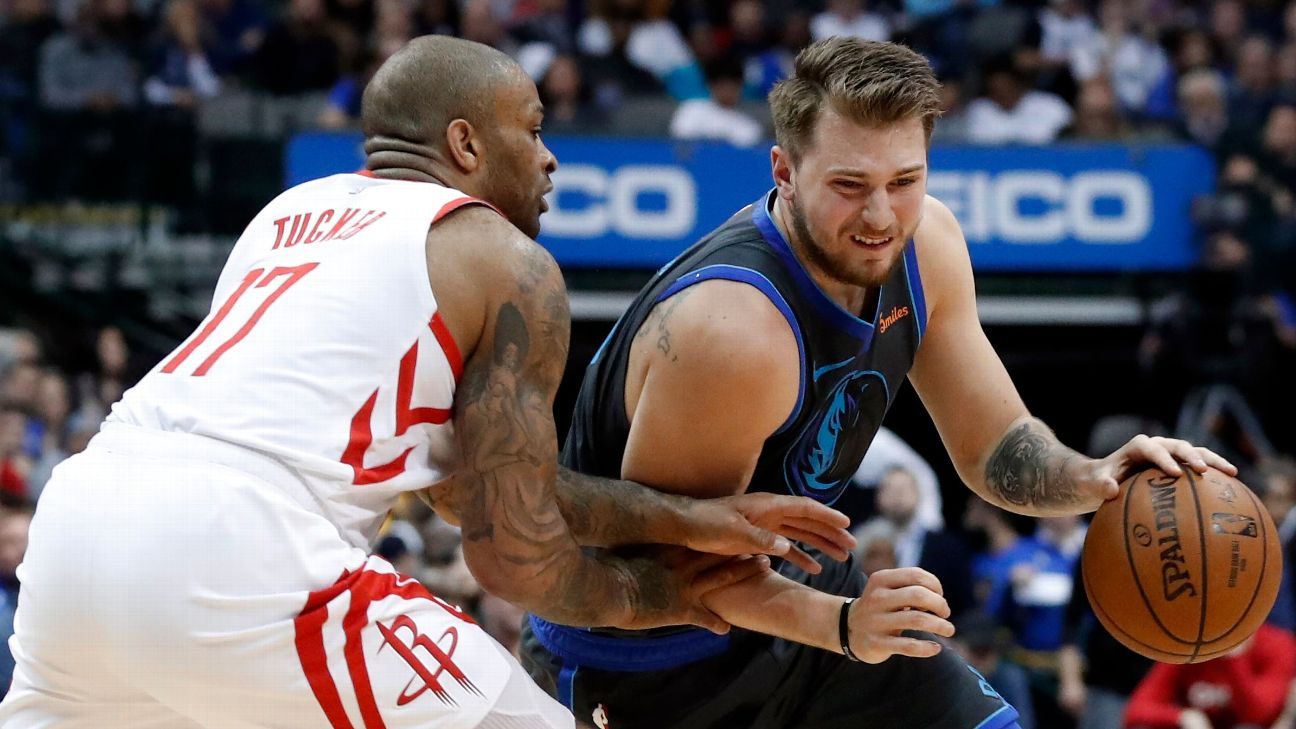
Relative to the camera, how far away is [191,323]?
11289 mm

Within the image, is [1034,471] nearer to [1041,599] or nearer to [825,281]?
[825,281]

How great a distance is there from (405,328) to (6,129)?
28.6ft

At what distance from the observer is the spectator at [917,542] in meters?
8.20

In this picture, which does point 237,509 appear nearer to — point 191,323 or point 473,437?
point 473,437

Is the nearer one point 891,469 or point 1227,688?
point 1227,688

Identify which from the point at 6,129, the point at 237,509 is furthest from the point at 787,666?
the point at 6,129

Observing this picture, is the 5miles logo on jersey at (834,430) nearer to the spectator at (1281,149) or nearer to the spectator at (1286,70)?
the spectator at (1281,149)

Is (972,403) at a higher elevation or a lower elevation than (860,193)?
lower

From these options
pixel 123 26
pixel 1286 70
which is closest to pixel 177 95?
pixel 123 26

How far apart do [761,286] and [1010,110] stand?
27.2 ft

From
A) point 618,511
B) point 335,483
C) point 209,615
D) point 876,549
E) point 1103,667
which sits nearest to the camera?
point 209,615

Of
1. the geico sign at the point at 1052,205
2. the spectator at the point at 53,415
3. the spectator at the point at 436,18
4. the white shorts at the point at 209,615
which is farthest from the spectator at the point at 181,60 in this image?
the white shorts at the point at 209,615

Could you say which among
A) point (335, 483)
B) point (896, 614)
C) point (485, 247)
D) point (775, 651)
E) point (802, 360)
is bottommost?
point (775, 651)

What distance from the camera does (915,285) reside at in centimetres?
429
